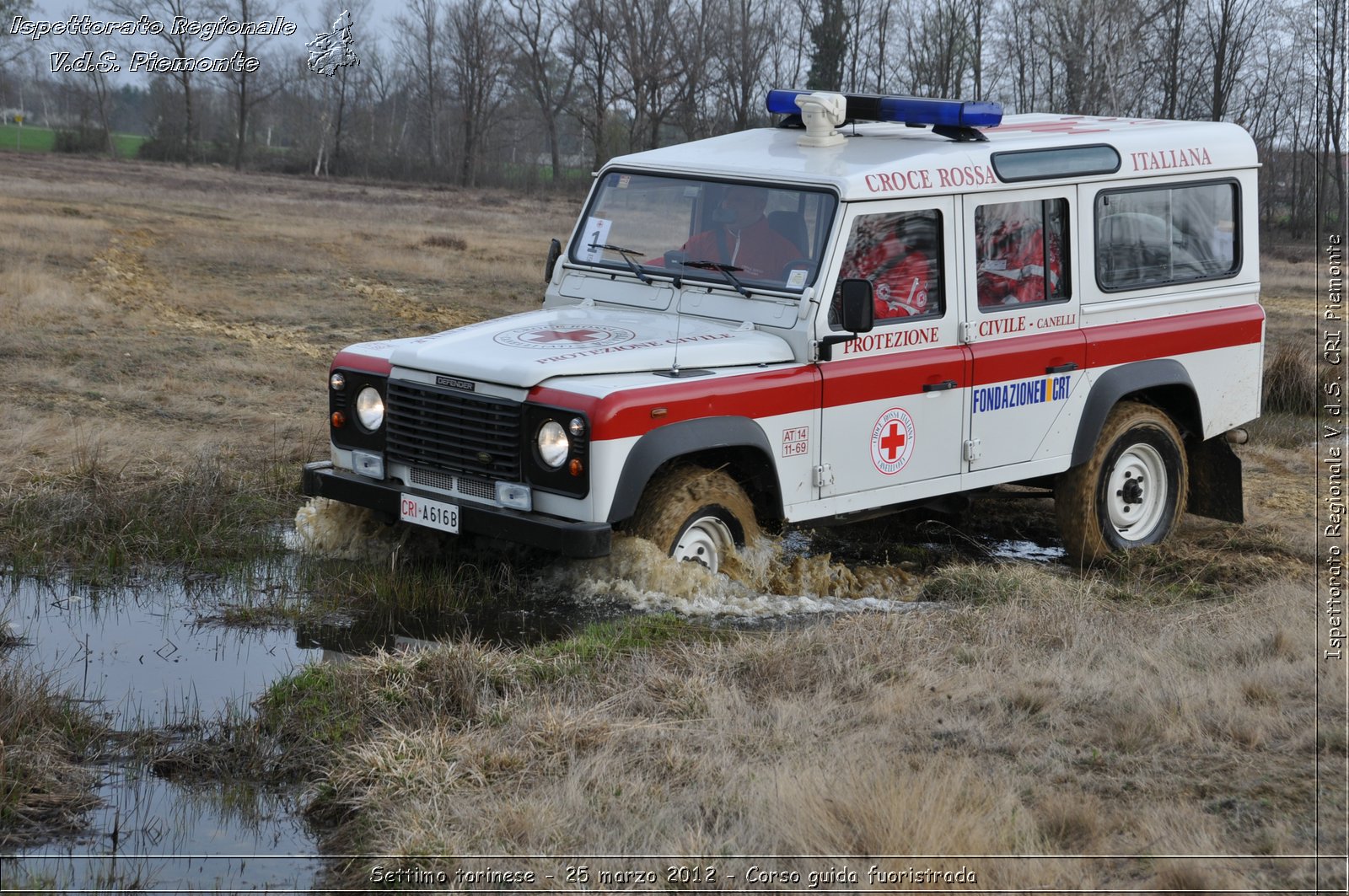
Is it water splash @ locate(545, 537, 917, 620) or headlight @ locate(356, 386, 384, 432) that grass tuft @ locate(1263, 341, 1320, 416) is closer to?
water splash @ locate(545, 537, 917, 620)

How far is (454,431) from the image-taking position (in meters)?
6.38

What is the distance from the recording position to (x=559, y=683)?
5.37 meters

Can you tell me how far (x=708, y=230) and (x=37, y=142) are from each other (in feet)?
254

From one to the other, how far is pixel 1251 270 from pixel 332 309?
1186 cm

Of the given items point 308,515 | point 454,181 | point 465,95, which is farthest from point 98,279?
point 465,95

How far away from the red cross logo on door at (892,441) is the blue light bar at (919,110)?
1.60m

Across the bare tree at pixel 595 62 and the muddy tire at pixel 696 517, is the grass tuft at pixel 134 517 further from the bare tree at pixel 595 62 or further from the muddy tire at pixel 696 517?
→ the bare tree at pixel 595 62

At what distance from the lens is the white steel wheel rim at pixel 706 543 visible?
258 inches

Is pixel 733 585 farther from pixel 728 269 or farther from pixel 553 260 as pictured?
pixel 553 260

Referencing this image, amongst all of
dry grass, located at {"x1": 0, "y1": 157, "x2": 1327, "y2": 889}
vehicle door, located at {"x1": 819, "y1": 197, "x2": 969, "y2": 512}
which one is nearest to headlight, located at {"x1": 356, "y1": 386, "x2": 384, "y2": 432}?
dry grass, located at {"x1": 0, "y1": 157, "x2": 1327, "y2": 889}

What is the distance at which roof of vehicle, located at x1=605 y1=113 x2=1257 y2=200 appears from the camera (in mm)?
7023

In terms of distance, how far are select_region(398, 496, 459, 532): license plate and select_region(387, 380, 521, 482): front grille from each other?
169 millimetres

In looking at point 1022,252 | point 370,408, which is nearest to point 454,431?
point 370,408

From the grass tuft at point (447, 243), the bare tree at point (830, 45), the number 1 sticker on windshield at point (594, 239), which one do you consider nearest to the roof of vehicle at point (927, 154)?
the number 1 sticker on windshield at point (594, 239)
